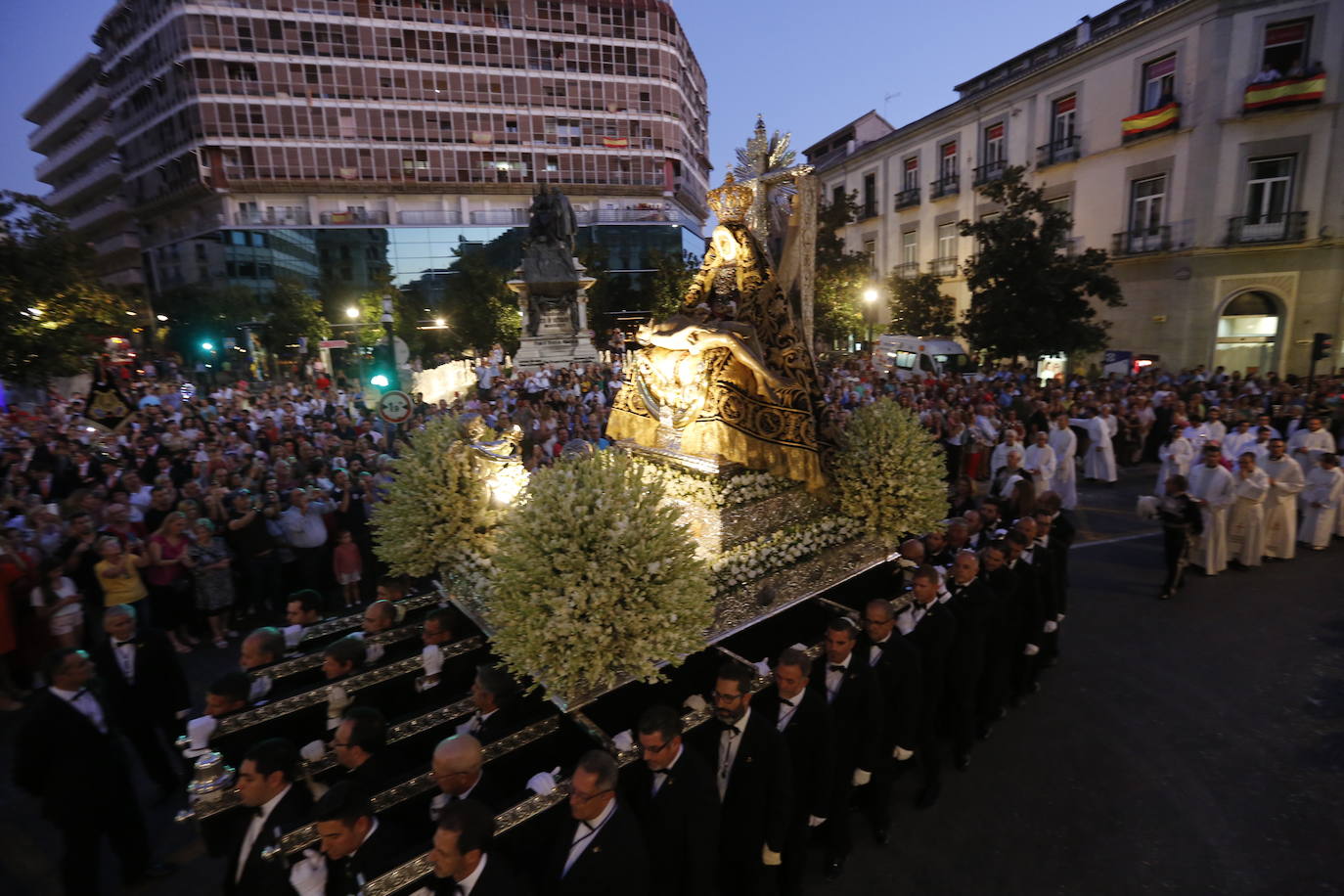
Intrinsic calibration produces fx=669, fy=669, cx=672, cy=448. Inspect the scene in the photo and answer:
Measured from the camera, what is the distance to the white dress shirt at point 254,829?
11.8 ft

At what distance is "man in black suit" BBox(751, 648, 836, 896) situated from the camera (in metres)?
4.38

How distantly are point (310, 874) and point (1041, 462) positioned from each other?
1180cm

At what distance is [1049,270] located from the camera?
2159cm

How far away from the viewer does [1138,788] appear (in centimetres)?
531

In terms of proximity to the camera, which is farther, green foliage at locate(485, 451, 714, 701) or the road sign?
the road sign

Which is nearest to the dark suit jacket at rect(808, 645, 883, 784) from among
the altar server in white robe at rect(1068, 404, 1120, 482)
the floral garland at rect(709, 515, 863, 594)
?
the floral garland at rect(709, 515, 863, 594)

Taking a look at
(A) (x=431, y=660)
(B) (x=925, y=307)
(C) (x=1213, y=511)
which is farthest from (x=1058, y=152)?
(A) (x=431, y=660)

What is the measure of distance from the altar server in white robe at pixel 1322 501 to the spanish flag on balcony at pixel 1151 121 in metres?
18.2

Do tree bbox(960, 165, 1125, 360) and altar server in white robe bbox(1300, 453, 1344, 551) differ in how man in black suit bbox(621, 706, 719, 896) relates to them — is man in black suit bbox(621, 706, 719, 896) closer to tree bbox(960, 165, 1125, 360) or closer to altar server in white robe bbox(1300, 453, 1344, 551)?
altar server in white robe bbox(1300, 453, 1344, 551)

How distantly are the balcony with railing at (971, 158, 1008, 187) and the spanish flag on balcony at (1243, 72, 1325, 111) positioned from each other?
347 inches

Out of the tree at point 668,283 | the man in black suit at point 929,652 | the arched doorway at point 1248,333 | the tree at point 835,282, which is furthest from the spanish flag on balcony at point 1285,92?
the man in black suit at point 929,652

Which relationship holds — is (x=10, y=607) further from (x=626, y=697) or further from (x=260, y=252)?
(x=260, y=252)

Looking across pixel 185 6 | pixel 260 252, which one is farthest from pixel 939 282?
pixel 185 6

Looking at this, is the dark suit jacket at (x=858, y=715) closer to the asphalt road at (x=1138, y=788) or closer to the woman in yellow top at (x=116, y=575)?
the asphalt road at (x=1138, y=788)
